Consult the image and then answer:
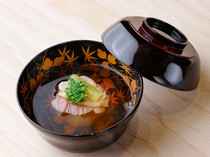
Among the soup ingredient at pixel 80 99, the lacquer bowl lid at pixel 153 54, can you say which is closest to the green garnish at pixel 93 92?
the soup ingredient at pixel 80 99

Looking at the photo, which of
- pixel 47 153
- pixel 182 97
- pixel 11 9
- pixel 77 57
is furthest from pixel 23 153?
pixel 11 9

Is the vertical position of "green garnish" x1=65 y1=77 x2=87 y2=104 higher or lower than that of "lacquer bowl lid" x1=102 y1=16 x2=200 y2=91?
lower

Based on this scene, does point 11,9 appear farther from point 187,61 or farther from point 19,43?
point 187,61

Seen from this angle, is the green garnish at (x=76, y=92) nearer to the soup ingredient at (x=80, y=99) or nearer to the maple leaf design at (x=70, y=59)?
the soup ingredient at (x=80, y=99)

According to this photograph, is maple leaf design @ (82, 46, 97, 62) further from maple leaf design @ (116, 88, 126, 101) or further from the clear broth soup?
maple leaf design @ (116, 88, 126, 101)

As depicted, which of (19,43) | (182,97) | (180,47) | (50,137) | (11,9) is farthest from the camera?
(11,9)

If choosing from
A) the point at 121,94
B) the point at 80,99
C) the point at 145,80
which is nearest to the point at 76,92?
the point at 80,99

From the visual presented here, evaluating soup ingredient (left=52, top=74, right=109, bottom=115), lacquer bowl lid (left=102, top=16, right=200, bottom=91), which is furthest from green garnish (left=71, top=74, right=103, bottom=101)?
lacquer bowl lid (left=102, top=16, right=200, bottom=91)
